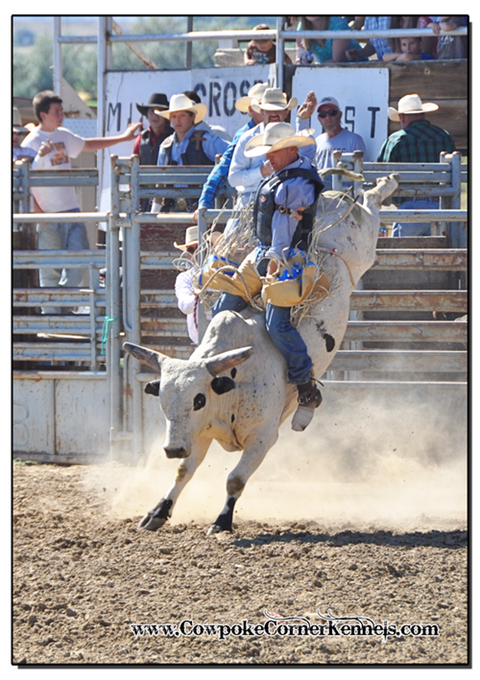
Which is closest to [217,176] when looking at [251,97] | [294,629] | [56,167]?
[251,97]

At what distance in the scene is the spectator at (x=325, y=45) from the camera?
31.1 ft

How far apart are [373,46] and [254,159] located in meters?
3.34

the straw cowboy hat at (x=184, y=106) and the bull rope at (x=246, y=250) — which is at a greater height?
the straw cowboy hat at (x=184, y=106)

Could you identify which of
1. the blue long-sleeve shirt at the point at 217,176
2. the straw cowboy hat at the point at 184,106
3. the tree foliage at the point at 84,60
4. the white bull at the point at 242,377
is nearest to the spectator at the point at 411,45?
the straw cowboy hat at the point at 184,106

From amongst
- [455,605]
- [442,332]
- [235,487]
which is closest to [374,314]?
[442,332]

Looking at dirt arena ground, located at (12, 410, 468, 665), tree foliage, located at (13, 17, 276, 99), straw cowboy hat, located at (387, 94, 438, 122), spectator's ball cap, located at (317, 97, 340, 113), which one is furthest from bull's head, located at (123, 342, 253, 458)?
tree foliage, located at (13, 17, 276, 99)

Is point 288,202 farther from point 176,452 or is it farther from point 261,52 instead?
point 261,52

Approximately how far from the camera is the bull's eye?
563cm

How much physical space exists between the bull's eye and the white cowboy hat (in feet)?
5.94

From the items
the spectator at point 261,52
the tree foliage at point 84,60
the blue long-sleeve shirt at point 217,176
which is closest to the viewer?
the blue long-sleeve shirt at point 217,176

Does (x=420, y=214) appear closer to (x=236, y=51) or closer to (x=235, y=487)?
(x=235, y=487)

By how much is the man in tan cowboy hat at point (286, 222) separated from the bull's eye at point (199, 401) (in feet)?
2.79

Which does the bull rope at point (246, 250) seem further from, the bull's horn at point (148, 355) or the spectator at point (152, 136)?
the spectator at point (152, 136)

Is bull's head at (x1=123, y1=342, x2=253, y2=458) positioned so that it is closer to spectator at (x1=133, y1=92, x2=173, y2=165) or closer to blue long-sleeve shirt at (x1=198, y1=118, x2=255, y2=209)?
blue long-sleeve shirt at (x1=198, y1=118, x2=255, y2=209)
